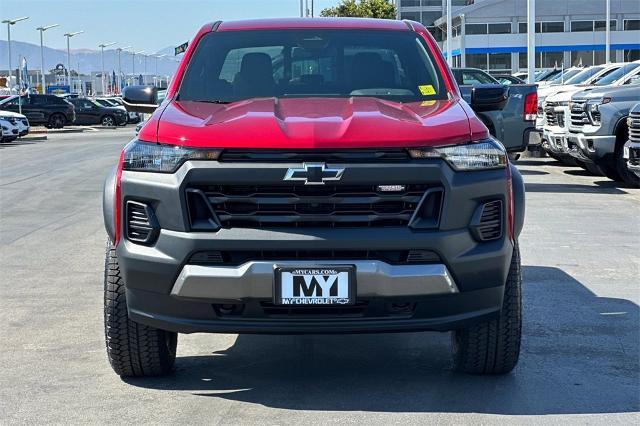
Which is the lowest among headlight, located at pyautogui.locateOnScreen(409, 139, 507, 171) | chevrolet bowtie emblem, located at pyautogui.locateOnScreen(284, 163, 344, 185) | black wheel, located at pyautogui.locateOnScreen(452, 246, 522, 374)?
black wheel, located at pyautogui.locateOnScreen(452, 246, 522, 374)

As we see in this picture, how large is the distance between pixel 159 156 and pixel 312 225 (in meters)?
0.76

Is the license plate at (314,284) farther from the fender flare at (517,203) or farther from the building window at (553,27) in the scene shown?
the building window at (553,27)

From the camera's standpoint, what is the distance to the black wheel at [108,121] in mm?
57281

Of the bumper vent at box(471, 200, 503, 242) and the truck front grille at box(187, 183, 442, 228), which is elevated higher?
the truck front grille at box(187, 183, 442, 228)

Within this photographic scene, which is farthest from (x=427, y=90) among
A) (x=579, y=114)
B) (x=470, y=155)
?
(x=579, y=114)

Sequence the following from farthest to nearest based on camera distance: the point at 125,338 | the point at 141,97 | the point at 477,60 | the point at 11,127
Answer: the point at 477,60 < the point at 11,127 < the point at 141,97 < the point at 125,338

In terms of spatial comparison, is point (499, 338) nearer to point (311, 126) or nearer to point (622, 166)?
point (311, 126)

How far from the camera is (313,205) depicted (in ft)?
16.4

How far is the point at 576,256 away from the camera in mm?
9891

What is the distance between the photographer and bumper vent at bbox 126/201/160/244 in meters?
5.05

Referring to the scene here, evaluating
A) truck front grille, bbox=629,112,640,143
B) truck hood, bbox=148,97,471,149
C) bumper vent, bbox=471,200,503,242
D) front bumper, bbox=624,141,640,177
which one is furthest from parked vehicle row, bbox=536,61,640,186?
bumper vent, bbox=471,200,503,242

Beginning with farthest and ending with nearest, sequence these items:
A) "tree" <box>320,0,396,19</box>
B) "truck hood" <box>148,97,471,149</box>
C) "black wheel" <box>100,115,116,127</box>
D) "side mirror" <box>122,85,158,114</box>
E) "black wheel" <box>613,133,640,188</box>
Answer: "tree" <box>320,0,396,19</box>
"black wheel" <box>100,115,116,127</box>
"black wheel" <box>613,133,640,188</box>
"side mirror" <box>122,85,158,114</box>
"truck hood" <box>148,97,471,149</box>

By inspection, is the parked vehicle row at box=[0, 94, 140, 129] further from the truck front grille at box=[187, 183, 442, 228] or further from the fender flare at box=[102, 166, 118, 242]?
the truck front grille at box=[187, 183, 442, 228]

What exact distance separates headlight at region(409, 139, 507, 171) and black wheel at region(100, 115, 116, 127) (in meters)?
53.2
